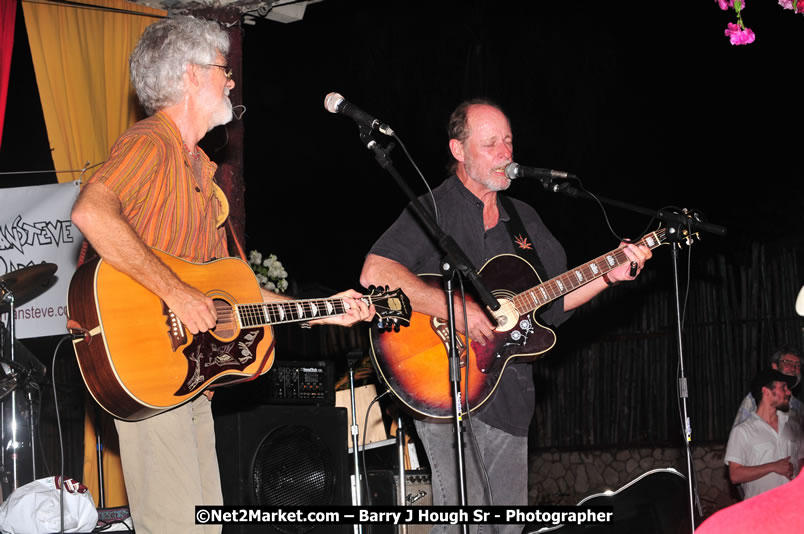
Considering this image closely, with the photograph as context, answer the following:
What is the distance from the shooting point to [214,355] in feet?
10.3

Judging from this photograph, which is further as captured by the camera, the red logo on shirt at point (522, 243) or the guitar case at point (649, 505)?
the red logo on shirt at point (522, 243)

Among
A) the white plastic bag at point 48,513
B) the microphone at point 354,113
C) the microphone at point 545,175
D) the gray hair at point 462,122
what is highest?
the gray hair at point 462,122

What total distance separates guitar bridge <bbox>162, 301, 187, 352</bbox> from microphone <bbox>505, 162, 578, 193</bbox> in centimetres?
167

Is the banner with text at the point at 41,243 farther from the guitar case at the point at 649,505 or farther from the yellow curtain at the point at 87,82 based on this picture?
the guitar case at the point at 649,505

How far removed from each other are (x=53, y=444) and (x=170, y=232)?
602cm

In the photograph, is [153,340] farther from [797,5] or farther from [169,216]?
[797,5]

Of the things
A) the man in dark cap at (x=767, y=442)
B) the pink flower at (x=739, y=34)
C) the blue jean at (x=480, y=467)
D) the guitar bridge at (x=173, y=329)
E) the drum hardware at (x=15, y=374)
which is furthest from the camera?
the man in dark cap at (x=767, y=442)

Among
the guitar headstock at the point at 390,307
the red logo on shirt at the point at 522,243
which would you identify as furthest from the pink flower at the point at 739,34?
the guitar headstock at the point at 390,307

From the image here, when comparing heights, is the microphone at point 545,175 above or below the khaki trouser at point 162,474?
above

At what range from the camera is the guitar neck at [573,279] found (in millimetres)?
4160

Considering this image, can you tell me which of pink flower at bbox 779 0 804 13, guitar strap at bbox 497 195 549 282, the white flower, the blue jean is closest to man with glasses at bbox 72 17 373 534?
the blue jean

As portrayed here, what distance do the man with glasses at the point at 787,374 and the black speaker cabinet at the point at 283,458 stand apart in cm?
399

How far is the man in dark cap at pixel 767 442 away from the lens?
6859 millimetres

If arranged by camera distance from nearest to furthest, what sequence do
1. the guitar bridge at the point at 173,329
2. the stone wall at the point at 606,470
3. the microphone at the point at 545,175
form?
the guitar bridge at the point at 173,329 < the microphone at the point at 545,175 < the stone wall at the point at 606,470
